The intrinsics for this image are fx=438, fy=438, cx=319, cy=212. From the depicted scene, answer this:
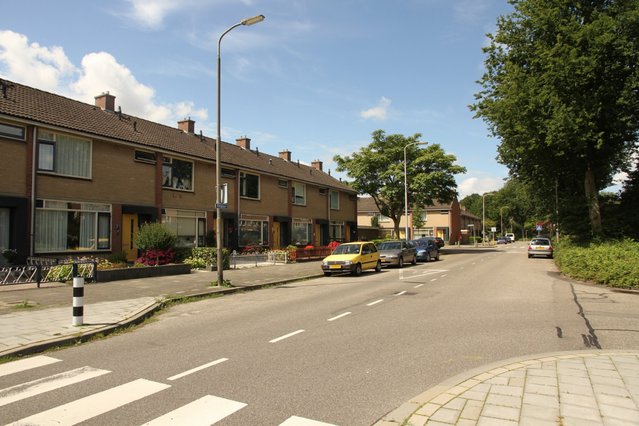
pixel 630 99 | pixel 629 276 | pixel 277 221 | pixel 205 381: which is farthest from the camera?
pixel 277 221

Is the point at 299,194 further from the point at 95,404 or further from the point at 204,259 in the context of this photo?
the point at 95,404

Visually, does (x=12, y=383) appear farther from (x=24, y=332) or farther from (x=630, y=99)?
(x=630, y=99)

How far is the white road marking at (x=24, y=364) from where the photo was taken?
573cm

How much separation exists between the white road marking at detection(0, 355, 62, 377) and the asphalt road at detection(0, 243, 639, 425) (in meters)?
0.15

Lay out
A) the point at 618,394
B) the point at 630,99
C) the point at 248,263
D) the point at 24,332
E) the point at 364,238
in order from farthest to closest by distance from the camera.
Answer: the point at 364,238 → the point at 248,263 → the point at 630,99 → the point at 24,332 → the point at 618,394

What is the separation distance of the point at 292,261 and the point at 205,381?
20.7m

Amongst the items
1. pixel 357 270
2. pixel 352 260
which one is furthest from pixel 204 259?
pixel 357 270

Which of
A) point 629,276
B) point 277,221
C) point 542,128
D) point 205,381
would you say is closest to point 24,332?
point 205,381

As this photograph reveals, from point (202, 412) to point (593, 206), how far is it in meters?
21.0

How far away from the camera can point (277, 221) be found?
3122cm

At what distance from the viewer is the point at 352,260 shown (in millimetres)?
19078

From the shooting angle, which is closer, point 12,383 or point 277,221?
point 12,383

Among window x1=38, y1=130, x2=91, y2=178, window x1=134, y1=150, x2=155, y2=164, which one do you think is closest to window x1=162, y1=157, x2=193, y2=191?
window x1=134, y1=150, x2=155, y2=164

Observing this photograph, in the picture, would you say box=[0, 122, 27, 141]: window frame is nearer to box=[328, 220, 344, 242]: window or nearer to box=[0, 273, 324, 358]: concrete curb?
box=[0, 273, 324, 358]: concrete curb
